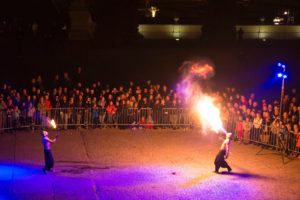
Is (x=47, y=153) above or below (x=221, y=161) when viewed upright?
above

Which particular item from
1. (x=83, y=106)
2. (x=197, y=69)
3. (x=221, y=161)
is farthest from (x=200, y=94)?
(x=221, y=161)

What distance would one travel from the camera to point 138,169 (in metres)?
18.3

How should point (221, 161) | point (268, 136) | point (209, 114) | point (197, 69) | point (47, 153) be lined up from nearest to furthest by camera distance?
point (47, 153)
point (221, 161)
point (268, 136)
point (209, 114)
point (197, 69)

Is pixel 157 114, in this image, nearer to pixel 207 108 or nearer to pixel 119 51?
pixel 207 108

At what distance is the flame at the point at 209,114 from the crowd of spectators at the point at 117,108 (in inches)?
15.1

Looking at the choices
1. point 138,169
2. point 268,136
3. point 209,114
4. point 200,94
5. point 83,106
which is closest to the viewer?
point 138,169

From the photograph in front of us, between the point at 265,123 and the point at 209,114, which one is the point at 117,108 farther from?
the point at 265,123

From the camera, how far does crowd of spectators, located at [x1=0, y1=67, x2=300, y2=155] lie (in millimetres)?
22766

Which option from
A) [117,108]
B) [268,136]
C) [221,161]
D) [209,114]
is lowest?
[221,161]

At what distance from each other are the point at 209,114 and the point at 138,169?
315 inches

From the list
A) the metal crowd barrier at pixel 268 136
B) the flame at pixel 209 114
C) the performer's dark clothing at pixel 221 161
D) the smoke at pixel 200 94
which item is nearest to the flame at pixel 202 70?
the smoke at pixel 200 94

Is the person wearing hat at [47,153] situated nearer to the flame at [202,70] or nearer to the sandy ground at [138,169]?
the sandy ground at [138,169]

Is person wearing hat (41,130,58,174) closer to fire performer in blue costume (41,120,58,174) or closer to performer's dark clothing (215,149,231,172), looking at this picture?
fire performer in blue costume (41,120,58,174)

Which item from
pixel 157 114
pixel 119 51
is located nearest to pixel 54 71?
pixel 119 51
